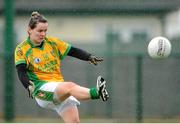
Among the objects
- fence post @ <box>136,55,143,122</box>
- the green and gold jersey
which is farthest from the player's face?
fence post @ <box>136,55,143,122</box>

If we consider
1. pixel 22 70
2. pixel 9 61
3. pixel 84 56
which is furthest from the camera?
pixel 9 61

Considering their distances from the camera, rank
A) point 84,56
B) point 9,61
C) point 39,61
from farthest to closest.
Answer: point 9,61
point 84,56
point 39,61

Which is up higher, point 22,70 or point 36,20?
point 36,20

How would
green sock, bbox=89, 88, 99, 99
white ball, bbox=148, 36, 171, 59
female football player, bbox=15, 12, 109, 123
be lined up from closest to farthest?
green sock, bbox=89, 88, 99, 99 → female football player, bbox=15, 12, 109, 123 → white ball, bbox=148, 36, 171, 59

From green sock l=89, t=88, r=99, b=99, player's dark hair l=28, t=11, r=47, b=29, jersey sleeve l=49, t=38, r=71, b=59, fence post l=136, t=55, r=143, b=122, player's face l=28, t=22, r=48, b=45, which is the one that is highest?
player's dark hair l=28, t=11, r=47, b=29

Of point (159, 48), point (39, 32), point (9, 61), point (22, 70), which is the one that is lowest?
point (9, 61)

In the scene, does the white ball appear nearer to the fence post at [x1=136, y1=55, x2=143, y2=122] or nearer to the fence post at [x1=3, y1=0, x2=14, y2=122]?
the fence post at [x1=136, y1=55, x2=143, y2=122]

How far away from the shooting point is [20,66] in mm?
7156

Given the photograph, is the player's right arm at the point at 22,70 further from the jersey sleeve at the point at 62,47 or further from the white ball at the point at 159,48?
the white ball at the point at 159,48

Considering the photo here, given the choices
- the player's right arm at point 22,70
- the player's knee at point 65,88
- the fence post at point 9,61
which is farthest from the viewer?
the fence post at point 9,61

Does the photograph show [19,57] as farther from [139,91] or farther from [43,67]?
[139,91]

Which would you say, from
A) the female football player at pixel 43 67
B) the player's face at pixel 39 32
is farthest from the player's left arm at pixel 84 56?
the player's face at pixel 39 32

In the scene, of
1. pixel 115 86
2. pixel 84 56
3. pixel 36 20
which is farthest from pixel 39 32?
pixel 115 86

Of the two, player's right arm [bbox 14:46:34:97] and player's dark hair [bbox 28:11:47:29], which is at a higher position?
player's dark hair [bbox 28:11:47:29]
